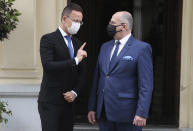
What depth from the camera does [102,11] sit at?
8164 millimetres

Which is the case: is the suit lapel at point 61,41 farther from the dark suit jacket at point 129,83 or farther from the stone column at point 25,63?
the stone column at point 25,63

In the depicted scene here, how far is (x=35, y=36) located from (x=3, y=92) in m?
0.96

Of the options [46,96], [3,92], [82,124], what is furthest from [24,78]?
[46,96]

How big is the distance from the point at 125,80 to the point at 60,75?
0.69 meters

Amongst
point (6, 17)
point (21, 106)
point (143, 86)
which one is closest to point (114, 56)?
point (143, 86)

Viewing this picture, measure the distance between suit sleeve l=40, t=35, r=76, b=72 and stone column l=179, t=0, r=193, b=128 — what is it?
2.82 metres

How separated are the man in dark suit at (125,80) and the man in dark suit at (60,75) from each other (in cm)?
32

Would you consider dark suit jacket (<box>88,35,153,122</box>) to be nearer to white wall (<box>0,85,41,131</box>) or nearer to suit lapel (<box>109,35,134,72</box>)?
suit lapel (<box>109,35,134,72</box>)

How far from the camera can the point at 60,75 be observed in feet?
14.4

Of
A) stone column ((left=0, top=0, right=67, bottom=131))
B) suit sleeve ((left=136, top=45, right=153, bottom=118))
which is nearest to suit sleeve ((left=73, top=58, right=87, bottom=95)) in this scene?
suit sleeve ((left=136, top=45, right=153, bottom=118))

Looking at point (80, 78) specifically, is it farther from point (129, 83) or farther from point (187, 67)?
Result: point (187, 67)

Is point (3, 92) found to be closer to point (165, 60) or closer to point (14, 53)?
point (14, 53)

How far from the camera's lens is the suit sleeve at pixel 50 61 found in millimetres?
4234

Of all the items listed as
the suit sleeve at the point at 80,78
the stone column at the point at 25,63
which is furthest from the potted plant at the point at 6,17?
the suit sleeve at the point at 80,78
